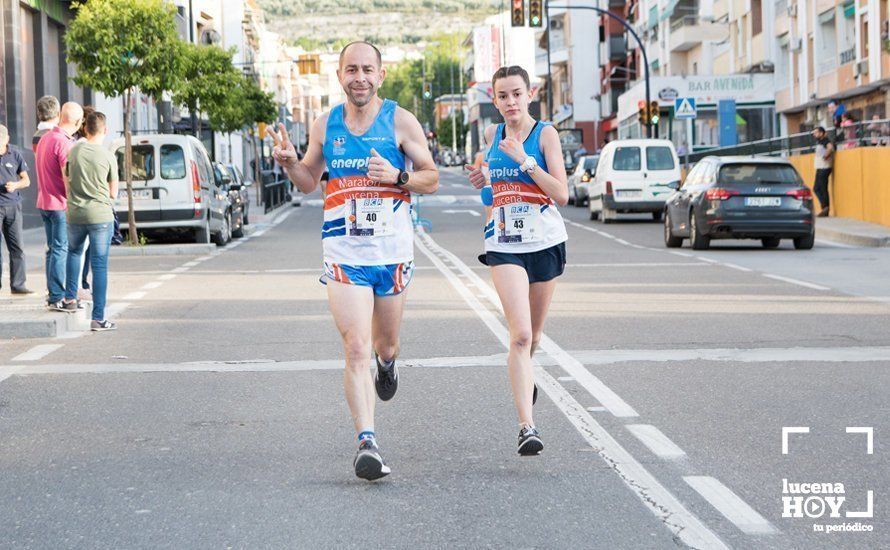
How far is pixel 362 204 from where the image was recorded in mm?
6672

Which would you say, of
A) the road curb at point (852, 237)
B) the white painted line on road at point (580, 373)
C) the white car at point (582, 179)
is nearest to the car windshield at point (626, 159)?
the road curb at point (852, 237)

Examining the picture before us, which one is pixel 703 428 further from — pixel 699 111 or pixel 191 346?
pixel 699 111

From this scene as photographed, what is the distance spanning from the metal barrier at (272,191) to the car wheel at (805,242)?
A: 2247 cm

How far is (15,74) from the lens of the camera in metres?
35.1

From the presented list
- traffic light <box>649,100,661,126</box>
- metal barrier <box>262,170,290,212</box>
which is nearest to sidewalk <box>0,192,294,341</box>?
metal barrier <box>262,170,290,212</box>

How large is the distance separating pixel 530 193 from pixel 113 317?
796 cm

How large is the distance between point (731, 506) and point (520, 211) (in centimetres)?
193

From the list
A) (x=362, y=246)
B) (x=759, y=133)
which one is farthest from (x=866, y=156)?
(x=759, y=133)

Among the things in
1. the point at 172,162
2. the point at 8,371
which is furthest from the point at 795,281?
the point at 172,162

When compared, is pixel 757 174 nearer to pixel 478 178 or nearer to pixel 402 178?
pixel 478 178

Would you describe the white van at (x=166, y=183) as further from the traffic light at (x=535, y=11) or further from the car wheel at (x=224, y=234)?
the traffic light at (x=535, y=11)

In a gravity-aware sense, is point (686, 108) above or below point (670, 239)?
above

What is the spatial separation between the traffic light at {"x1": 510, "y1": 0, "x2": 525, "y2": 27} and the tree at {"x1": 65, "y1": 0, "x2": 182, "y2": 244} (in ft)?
53.8

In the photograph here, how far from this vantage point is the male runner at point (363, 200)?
6645mm
